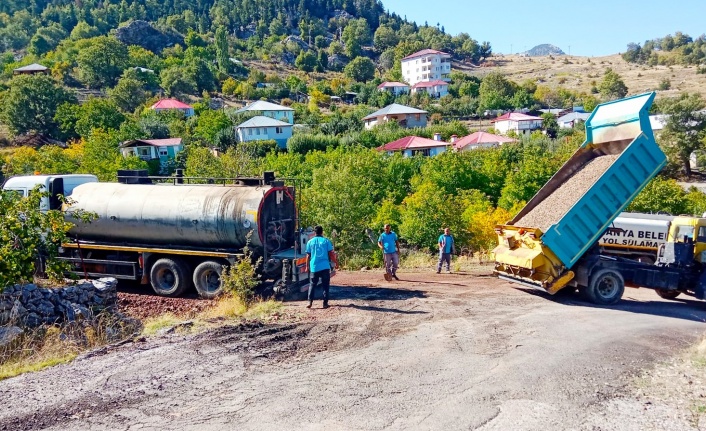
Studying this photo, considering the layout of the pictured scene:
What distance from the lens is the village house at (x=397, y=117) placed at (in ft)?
253

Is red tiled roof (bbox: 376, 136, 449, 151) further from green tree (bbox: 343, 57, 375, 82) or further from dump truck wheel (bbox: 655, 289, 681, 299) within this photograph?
green tree (bbox: 343, 57, 375, 82)

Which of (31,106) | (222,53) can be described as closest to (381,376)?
(31,106)

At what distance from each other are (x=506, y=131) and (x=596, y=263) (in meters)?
64.4

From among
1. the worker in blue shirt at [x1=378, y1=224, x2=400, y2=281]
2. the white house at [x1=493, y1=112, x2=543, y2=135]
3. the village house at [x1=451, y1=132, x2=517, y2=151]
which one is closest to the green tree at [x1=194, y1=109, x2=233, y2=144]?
the village house at [x1=451, y1=132, x2=517, y2=151]

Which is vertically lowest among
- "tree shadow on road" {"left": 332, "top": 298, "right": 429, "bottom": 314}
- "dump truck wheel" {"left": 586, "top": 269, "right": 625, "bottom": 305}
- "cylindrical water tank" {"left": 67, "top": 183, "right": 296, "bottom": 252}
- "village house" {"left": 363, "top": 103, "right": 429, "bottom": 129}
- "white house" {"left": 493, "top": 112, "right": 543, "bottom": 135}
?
"tree shadow on road" {"left": 332, "top": 298, "right": 429, "bottom": 314}

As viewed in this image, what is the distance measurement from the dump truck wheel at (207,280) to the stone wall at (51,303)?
2.24 metres

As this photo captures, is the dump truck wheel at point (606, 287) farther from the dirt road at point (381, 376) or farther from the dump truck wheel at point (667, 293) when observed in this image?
the dump truck wheel at point (667, 293)

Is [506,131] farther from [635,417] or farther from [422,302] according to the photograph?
[635,417]

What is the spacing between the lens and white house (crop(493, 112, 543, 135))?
244 feet

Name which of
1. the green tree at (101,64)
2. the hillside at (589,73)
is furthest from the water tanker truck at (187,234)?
the hillside at (589,73)

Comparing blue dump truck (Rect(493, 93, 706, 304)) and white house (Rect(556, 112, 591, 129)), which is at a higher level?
white house (Rect(556, 112, 591, 129))

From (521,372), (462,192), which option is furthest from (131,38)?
(521,372)

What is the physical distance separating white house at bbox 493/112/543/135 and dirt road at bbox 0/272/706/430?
66.6 meters

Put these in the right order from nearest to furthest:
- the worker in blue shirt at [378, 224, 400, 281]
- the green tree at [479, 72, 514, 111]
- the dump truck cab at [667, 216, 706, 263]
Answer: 1. the dump truck cab at [667, 216, 706, 263]
2. the worker in blue shirt at [378, 224, 400, 281]
3. the green tree at [479, 72, 514, 111]
